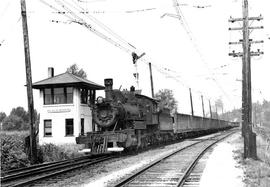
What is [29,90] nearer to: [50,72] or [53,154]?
[53,154]

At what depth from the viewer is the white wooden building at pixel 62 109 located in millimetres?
29484

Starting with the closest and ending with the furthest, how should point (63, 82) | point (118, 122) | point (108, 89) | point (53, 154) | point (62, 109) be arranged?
point (108, 89)
point (118, 122)
point (53, 154)
point (63, 82)
point (62, 109)

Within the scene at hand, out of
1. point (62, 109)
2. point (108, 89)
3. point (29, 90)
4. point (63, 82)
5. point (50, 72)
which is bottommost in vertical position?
point (62, 109)

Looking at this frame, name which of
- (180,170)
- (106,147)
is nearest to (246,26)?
(180,170)

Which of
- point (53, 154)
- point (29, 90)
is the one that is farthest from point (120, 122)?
point (29, 90)

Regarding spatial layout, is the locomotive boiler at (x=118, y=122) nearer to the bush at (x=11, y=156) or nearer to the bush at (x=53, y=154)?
the bush at (x=53, y=154)

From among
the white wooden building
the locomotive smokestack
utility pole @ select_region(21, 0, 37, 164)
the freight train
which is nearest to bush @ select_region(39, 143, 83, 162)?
the freight train

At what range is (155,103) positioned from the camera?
25.0 m

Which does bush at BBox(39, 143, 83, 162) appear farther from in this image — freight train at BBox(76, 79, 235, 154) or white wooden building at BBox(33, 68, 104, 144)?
white wooden building at BBox(33, 68, 104, 144)

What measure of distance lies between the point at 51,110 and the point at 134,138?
1338cm

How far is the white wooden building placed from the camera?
29484 millimetres

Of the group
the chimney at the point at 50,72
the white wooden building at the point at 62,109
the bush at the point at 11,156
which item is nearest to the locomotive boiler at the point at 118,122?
the bush at the point at 11,156

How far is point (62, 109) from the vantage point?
98.4 ft

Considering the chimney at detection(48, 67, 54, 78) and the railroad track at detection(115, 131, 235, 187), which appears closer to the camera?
the railroad track at detection(115, 131, 235, 187)
